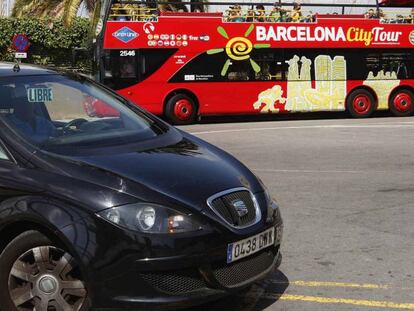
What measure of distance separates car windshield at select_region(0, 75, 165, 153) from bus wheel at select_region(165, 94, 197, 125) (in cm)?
1317


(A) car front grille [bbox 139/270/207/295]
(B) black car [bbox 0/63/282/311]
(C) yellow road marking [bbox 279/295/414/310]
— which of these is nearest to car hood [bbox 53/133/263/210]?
(B) black car [bbox 0/63/282/311]

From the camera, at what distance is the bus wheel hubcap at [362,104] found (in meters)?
19.2

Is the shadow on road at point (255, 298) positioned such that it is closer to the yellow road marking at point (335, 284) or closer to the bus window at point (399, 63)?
the yellow road marking at point (335, 284)

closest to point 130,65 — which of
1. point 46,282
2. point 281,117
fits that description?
point 281,117

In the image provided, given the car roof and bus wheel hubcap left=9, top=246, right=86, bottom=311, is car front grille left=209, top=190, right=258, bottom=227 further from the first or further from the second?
the car roof

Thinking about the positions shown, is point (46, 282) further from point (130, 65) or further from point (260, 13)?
point (260, 13)

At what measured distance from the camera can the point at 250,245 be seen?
3.50 meters

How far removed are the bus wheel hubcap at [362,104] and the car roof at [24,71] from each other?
622 inches

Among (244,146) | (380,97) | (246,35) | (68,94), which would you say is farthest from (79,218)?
(380,97)

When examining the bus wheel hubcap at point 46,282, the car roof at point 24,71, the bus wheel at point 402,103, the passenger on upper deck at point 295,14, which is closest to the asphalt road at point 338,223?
the bus wheel hubcap at point 46,282

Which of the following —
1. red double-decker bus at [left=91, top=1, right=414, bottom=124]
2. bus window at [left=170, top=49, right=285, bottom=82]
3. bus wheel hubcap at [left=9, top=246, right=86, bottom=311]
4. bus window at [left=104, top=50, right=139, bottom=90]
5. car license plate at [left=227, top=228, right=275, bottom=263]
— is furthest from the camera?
bus window at [left=170, top=49, right=285, bottom=82]

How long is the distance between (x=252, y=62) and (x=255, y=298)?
1504 cm

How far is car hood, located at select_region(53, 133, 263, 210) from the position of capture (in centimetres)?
331

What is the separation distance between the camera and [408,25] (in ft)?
64.2
